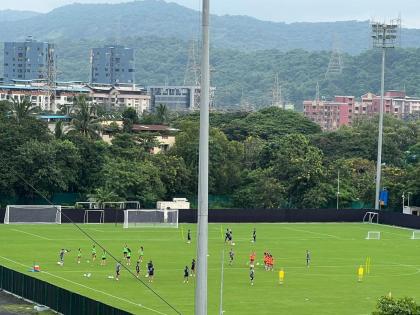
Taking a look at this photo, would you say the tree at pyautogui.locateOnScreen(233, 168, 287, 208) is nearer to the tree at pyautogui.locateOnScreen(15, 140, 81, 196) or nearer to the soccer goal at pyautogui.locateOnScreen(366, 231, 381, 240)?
the tree at pyautogui.locateOnScreen(15, 140, 81, 196)

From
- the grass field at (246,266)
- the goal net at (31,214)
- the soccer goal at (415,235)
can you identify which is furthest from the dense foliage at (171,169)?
the soccer goal at (415,235)

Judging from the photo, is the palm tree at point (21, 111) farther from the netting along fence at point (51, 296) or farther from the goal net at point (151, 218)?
the netting along fence at point (51, 296)

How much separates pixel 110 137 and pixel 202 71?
101712 millimetres

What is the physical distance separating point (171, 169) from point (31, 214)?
18917 mm

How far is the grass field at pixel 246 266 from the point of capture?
5081cm

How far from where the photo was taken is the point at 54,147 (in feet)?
340

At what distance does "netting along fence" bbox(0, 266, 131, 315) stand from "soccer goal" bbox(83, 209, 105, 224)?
41.8 meters

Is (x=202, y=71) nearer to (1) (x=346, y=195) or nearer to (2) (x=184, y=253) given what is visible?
(2) (x=184, y=253)

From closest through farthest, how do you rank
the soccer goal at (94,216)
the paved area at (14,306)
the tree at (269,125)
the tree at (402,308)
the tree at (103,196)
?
the tree at (402,308)
the paved area at (14,306)
the soccer goal at (94,216)
the tree at (103,196)
the tree at (269,125)

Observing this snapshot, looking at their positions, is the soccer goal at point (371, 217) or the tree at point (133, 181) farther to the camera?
the tree at point (133, 181)

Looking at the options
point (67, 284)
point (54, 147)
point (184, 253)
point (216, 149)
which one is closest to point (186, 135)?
point (216, 149)

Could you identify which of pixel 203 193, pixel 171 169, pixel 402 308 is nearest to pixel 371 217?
pixel 171 169

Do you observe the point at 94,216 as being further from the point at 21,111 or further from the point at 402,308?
the point at 402,308

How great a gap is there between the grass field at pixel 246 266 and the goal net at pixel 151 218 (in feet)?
6.03
